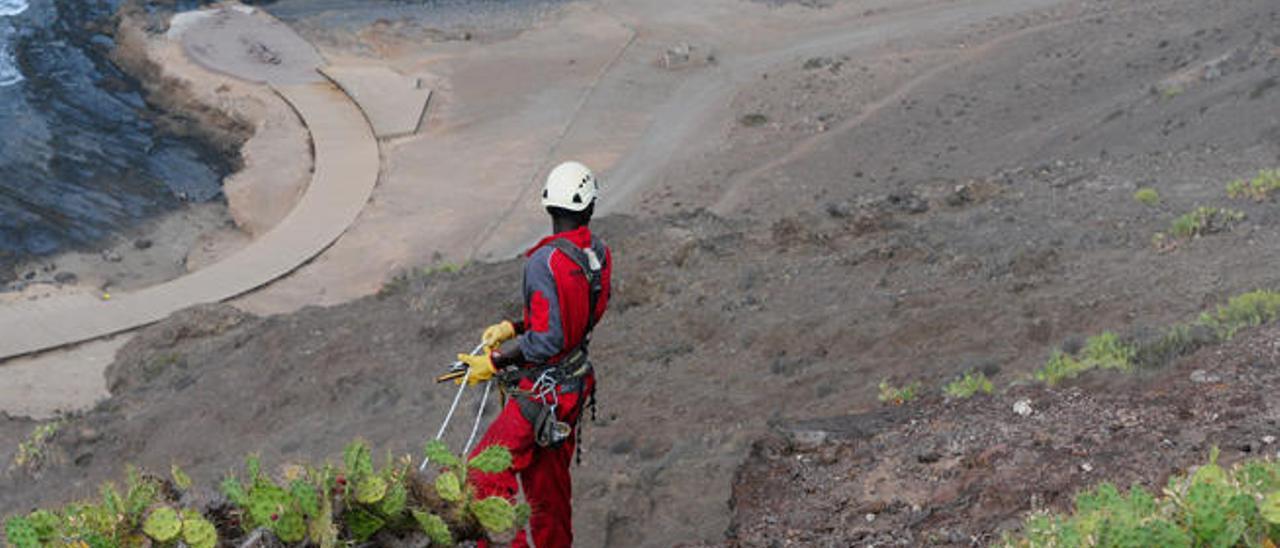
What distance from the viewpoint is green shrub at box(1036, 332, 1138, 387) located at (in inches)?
312

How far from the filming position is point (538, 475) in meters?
6.75

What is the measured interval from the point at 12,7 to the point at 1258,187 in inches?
1295

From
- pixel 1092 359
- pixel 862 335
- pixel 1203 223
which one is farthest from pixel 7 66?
pixel 1092 359

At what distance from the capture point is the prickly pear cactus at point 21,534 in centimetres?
A: 461

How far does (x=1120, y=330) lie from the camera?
917 cm

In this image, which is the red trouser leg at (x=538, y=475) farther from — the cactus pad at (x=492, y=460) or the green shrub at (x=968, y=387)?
the green shrub at (x=968, y=387)

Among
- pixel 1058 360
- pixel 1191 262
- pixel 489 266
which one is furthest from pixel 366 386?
pixel 1191 262

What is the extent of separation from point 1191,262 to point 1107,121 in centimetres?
889

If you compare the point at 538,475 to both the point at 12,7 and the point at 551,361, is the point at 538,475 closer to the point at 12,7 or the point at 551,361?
the point at 551,361

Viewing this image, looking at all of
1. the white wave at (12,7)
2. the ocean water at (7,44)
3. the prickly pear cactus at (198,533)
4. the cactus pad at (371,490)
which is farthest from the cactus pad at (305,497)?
the white wave at (12,7)

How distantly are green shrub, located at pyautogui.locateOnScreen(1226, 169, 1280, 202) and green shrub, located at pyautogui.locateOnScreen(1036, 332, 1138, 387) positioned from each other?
4256 mm

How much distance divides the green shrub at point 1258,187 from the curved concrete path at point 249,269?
13.7 meters

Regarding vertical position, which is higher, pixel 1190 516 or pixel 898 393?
pixel 1190 516

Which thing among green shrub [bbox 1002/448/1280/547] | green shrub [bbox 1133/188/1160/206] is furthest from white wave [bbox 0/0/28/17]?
green shrub [bbox 1002/448/1280/547]
